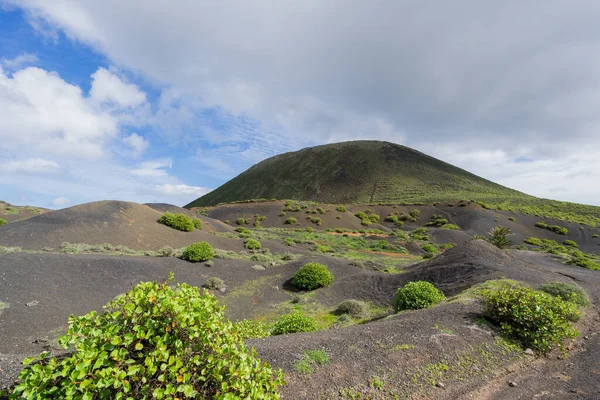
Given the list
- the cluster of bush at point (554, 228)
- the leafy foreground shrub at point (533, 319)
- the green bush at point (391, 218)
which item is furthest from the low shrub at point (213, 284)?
the cluster of bush at point (554, 228)

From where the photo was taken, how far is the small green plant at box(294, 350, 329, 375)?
5.02 meters

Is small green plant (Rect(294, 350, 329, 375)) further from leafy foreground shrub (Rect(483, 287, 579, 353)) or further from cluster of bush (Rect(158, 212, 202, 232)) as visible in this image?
cluster of bush (Rect(158, 212, 202, 232))

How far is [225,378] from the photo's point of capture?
3170mm

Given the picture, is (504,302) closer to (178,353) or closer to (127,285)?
(178,353)

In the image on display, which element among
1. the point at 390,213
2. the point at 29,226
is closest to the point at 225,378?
the point at 29,226

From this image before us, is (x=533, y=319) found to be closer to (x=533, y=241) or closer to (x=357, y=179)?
(x=533, y=241)

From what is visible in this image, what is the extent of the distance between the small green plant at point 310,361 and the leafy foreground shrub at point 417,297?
5.27 metres

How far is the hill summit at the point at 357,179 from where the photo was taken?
7700cm

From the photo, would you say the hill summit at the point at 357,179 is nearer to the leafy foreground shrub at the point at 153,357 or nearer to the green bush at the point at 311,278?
the green bush at the point at 311,278

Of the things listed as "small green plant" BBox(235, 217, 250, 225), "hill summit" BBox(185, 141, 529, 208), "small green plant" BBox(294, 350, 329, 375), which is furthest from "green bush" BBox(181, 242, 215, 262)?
"hill summit" BBox(185, 141, 529, 208)

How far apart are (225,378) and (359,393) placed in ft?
8.56

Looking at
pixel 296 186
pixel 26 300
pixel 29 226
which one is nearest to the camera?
pixel 26 300

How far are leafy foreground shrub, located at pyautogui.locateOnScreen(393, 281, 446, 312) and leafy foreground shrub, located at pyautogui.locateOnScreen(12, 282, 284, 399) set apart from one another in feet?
24.8

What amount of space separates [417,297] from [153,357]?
882 cm
